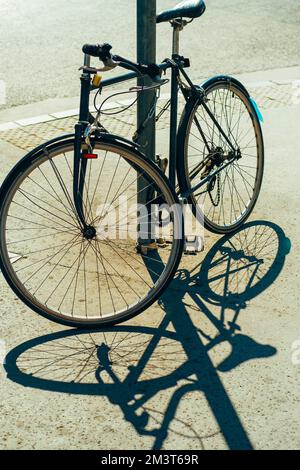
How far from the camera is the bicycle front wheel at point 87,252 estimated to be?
425 centimetres

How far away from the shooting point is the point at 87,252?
202 inches

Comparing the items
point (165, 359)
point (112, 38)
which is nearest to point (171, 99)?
point (165, 359)

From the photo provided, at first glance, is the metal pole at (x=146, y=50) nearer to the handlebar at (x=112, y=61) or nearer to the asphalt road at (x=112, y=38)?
the handlebar at (x=112, y=61)

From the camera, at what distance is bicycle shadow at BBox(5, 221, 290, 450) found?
3752mm

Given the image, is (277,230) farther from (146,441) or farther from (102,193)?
(146,441)

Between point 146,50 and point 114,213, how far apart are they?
4.07 ft

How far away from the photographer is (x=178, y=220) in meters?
4.40

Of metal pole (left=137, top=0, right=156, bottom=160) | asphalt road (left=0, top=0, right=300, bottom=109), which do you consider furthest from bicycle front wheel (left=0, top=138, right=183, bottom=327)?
asphalt road (left=0, top=0, right=300, bottom=109)

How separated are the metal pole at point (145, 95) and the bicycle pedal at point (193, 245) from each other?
25 cm

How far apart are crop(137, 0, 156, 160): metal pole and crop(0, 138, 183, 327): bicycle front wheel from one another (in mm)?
239

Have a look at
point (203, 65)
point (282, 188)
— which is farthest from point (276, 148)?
point (203, 65)

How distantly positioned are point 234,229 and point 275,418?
188 cm

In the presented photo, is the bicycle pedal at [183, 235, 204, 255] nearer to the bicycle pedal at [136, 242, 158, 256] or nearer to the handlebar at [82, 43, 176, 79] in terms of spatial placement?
the bicycle pedal at [136, 242, 158, 256]

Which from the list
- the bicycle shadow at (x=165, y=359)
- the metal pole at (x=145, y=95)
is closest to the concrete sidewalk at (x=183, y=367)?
the bicycle shadow at (x=165, y=359)
